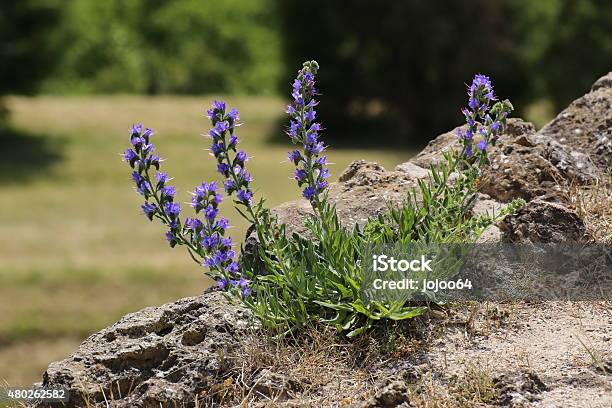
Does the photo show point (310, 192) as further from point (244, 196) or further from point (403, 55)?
point (403, 55)

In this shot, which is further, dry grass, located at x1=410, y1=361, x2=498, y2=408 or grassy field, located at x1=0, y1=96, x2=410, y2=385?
grassy field, located at x1=0, y1=96, x2=410, y2=385

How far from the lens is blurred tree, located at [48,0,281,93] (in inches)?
1515

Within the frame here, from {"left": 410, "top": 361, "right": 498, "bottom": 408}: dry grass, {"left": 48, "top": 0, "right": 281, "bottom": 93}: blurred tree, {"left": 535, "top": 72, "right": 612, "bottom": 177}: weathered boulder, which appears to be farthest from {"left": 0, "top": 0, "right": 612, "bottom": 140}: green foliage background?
{"left": 410, "top": 361, "right": 498, "bottom": 408}: dry grass

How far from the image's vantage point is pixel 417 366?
3.54 metres

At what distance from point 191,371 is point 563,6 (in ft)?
83.5

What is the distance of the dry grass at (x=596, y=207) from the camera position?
4.25 metres

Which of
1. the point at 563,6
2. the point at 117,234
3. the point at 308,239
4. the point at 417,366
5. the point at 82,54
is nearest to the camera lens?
the point at 417,366

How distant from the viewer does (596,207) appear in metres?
4.47

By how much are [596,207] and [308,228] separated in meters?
1.34

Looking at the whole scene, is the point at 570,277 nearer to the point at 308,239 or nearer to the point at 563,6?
the point at 308,239

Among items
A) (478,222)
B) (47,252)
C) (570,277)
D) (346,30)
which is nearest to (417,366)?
(478,222)

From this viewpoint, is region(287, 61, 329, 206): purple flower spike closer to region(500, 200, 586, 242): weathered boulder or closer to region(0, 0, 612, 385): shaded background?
region(500, 200, 586, 242): weathered boulder

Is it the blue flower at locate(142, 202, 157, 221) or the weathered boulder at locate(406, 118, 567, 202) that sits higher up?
the weathered boulder at locate(406, 118, 567, 202)

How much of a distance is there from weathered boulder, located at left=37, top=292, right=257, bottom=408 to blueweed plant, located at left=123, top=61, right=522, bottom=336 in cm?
14
